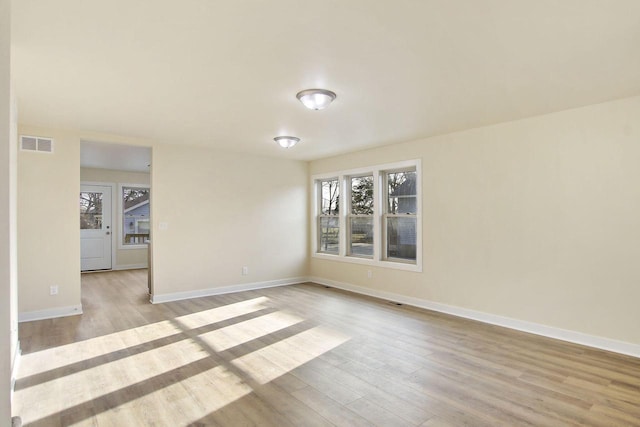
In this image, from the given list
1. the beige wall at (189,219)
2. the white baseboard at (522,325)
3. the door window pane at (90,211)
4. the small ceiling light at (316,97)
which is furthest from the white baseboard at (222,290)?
the door window pane at (90,211)

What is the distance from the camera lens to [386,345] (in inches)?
144

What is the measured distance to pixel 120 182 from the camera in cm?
912

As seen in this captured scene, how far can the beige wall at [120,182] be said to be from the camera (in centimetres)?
877

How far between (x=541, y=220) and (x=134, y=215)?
922 centimetres

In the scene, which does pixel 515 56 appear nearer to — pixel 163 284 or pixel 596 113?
pixel 596 113

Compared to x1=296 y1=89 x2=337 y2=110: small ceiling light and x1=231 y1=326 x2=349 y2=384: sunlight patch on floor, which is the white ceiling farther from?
x1=231 y1=326 x2=349 y2=384: sunlight patch on floor

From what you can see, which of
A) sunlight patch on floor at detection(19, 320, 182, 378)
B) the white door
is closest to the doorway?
the white door

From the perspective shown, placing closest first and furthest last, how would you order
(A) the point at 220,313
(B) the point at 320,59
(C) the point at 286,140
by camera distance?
(B) the point at 320,59
(A) the point at 220,313
(C) the point at 286,140

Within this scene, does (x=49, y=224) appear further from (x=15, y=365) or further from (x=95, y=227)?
(x=95, y=227)

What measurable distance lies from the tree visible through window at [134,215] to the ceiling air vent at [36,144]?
4.83 m

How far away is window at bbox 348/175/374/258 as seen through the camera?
20.5 ft

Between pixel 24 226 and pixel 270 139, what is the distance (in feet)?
10.9

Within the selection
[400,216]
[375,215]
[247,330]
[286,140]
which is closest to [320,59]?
[286,140]

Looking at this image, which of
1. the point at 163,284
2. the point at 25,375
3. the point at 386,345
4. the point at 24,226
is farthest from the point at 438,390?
the point at 24,226
